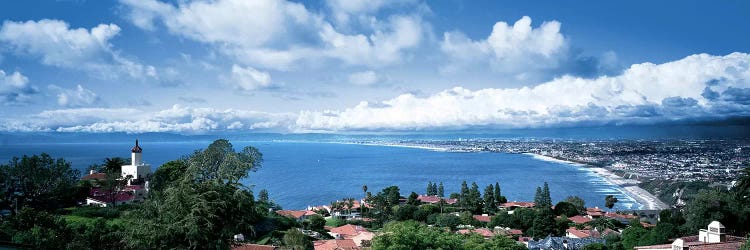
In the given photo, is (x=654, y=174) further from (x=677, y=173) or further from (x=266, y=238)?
(x=266, y=238)

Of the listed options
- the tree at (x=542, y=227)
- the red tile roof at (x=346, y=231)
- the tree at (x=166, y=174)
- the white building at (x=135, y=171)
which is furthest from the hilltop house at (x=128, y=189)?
the tree at (x=542, y=227)

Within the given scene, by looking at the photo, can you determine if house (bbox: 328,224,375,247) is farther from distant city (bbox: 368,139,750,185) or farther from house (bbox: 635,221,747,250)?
distant city (bbox: 368,139,750,185)

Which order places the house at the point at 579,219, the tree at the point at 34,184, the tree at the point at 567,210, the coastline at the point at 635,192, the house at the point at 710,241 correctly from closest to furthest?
the house at the point at 710,241
the tree at the point at 34,184
the house at the point at 579,219
the tree at the point at 567,210
the coastline at the point at 635,192

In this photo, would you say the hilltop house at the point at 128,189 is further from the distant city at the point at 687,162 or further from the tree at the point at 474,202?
the distant city at the point at 687,162

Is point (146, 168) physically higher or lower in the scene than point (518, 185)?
higher

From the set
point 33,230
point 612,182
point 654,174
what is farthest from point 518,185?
point 33,230
